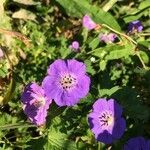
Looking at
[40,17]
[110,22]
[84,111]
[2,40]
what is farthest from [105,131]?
[40,17]

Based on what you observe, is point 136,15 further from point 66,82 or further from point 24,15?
point 66,82

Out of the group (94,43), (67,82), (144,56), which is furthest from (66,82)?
(94,43)

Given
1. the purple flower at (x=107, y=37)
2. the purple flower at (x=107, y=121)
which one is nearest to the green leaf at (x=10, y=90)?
the purple flower at (x=107, y=121)

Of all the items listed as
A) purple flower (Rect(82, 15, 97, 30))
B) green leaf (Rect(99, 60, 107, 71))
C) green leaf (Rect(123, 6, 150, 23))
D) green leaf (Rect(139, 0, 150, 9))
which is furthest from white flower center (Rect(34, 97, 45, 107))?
green leaf (Rect(139, 0, 150, 9))

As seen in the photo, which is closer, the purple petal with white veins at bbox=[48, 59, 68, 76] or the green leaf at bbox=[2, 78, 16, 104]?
the purple petal with white veins at bbox=[48, 59, 68, 76]

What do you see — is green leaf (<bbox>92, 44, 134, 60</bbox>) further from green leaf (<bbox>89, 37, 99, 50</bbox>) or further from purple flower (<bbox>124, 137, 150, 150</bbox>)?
purple flower (<bbox>124, 137, 150, 150</bbox>)

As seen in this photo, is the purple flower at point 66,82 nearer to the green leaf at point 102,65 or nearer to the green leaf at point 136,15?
the green leaf at point 102,65
